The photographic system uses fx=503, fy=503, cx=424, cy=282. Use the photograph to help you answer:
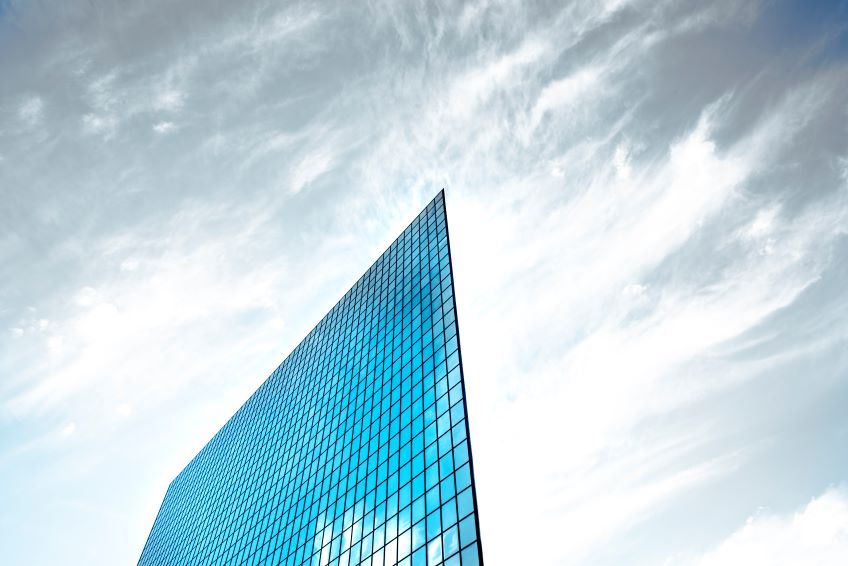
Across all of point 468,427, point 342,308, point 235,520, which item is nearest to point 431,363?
point 468,427

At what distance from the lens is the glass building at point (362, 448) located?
31.1 metres

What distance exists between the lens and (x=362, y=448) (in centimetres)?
4316

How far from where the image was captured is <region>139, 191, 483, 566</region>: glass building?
102ft

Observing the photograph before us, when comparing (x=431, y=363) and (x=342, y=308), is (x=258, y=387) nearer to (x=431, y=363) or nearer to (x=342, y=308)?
(x=342, y=308)

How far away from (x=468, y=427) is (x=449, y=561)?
7518 mm

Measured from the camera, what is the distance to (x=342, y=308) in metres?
69.0

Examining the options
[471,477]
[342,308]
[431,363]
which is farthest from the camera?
[342,308]

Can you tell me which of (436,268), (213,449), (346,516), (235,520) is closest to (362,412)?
(346,516)

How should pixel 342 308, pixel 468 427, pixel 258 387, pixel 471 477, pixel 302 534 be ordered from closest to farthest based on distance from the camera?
pixel 471 477 → pixel 468 427 → pixel 302 534 → pixel 342 308 → pixel 258 387

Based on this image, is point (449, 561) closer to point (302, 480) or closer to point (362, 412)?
point (362, 412)

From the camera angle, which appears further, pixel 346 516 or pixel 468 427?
pixel 346 516

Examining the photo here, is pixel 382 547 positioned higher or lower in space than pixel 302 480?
lower

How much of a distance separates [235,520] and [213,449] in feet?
98.1

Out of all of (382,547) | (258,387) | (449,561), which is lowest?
(449,561)
